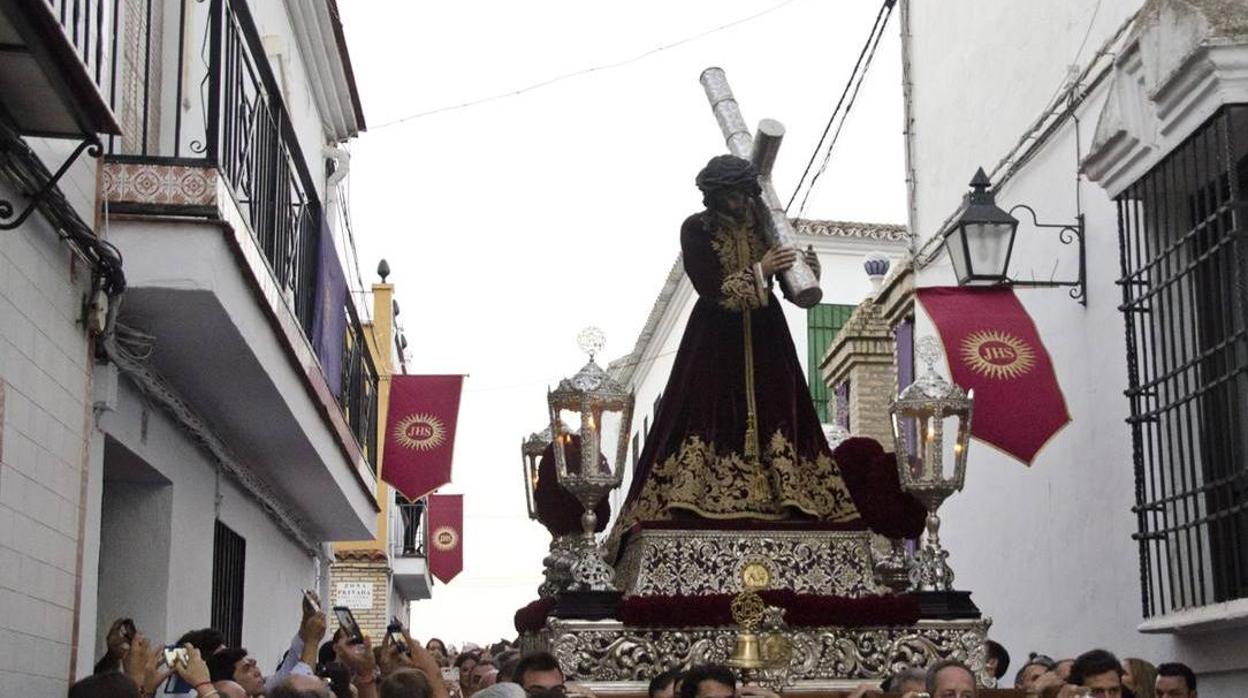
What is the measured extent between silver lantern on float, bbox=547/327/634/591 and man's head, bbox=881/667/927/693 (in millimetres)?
1381

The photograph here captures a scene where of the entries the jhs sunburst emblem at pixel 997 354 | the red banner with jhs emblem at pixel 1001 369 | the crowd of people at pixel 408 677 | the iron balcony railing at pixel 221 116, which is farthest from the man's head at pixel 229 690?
the jhs sunburst emblem at pixel 997 354

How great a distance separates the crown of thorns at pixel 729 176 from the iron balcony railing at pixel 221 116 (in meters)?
2.07

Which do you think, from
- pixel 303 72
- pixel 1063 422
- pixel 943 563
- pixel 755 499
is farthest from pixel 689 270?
pixel 303 72

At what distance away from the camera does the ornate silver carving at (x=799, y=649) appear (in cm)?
707

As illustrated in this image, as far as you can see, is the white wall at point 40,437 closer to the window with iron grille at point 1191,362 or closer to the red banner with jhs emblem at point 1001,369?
the red banner with jhs emblem at point 1001,369

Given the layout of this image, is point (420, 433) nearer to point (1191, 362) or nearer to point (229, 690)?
point (1191, 362)

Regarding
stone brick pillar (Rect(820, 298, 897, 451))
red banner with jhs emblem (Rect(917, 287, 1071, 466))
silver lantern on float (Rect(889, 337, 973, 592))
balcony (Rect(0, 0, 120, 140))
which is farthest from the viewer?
stone brick pillar (Rect(820, 298, 897, 451))

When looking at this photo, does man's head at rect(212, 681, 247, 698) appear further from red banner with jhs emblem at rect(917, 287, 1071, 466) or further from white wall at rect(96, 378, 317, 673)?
red banner with jhs emblem at rect(917, 287, 1071, 466)

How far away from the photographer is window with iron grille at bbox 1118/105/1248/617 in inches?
305

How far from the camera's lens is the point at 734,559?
748 centimetres

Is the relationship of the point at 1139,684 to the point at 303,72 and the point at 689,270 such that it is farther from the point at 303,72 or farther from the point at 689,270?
the point at 303,72

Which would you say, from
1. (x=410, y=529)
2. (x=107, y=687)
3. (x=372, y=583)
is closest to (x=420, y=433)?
(x=107, y=687)

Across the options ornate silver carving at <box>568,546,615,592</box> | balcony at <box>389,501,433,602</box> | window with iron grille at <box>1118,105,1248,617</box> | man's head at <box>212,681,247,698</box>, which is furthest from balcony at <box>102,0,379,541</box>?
balcony at <box>389,501,433,602</box>

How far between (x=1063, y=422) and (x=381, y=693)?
5.48 m
